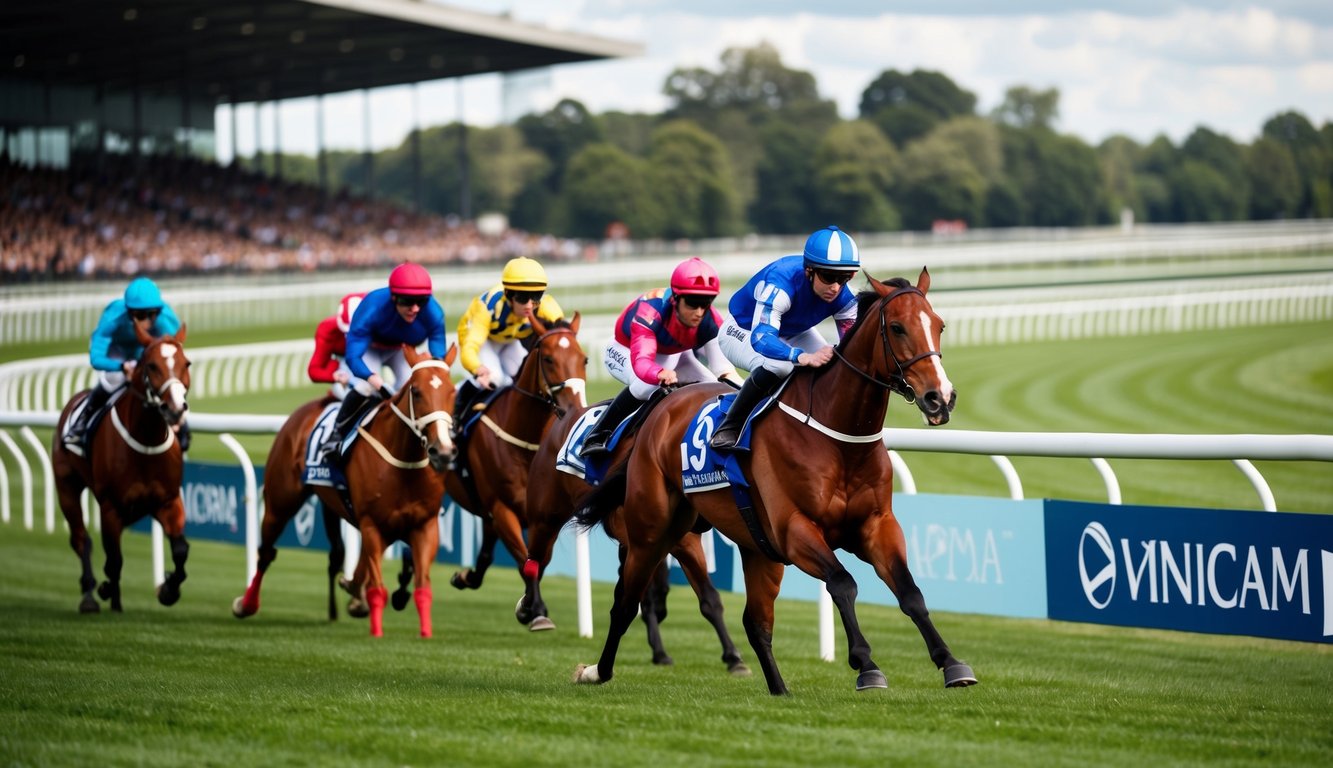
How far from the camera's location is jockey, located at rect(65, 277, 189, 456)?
8789 mm

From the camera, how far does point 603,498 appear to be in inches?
245

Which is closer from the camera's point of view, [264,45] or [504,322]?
[504,322]

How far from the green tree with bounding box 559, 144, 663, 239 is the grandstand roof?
26297mm

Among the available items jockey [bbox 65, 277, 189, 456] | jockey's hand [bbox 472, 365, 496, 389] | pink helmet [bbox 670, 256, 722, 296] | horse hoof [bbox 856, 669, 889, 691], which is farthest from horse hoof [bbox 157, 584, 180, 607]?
horse hoof [bbox 856, 669, 889, 691]

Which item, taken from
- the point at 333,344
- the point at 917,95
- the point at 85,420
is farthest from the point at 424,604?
the point at 917,95

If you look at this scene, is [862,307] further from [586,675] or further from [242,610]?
[242,610]

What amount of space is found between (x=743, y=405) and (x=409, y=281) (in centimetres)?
267

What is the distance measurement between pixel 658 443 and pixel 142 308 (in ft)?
13.7

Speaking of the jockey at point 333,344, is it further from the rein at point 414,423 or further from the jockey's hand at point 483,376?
the jockey's hand at point 483,376

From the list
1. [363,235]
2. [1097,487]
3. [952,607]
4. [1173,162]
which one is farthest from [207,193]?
[1173,162]

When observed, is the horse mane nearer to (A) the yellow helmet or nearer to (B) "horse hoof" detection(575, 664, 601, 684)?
(B) "horse hoof" detection(575, 664, 601, 684)

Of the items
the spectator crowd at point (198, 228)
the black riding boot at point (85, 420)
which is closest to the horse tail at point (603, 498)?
the black riding boot at point (85, 420)

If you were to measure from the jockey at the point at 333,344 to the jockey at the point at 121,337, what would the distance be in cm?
79

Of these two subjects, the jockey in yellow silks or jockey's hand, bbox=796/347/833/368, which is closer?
jockey's hand, bbox=796/347/833/368
